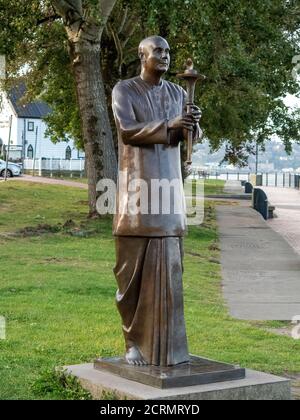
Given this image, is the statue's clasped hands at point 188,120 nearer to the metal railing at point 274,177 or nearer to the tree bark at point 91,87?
the tree bark at point 91,87

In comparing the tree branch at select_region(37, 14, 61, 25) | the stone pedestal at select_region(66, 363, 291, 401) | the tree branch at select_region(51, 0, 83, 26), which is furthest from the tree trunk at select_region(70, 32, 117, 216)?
the stone pedestal at select_region(66, 363, 291, 401)

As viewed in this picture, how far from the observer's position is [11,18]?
66.8 ft

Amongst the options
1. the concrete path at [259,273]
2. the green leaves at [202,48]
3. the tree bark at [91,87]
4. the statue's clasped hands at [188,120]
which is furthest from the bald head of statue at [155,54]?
the tree bark at [91,87]

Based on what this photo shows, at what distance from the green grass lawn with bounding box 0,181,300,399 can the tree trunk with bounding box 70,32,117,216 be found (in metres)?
1.96

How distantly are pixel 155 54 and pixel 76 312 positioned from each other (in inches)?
209

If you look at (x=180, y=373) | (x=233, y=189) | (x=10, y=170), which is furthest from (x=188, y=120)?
(x=233, y=189)

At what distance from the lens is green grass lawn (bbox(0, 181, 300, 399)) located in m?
8.59

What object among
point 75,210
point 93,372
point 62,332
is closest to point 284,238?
point 75,210

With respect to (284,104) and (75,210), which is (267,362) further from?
(284,104)

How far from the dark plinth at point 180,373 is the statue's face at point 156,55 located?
7.15 ft

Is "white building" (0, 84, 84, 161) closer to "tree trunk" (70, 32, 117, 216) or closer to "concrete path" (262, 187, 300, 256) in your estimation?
"concrete path" (262, 187, 300, 256)

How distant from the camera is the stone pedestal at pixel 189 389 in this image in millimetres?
5859

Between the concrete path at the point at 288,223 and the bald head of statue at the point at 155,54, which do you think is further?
the concrete path at the point at 288,223

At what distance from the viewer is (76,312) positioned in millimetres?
10969
